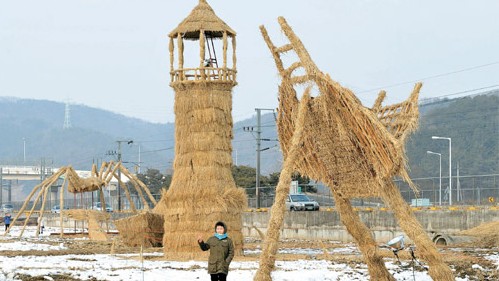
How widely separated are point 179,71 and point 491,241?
12208 millimetres

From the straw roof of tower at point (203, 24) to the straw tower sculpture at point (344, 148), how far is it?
13.5 metres

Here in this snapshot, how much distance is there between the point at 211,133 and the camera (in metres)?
30.2

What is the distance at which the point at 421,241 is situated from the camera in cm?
1611

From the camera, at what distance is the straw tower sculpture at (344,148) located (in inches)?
644

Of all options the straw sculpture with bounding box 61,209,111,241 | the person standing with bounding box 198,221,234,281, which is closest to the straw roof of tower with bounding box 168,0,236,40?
the straw sculpture with bounding box 61,209,111,241

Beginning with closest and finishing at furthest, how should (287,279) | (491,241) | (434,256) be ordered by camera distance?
(434,256)
(287,279)
(491,241)

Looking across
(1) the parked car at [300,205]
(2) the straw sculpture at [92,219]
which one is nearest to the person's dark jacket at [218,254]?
(2) the straw sculpture at [92,219]

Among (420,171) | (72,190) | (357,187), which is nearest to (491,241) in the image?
(357,187)

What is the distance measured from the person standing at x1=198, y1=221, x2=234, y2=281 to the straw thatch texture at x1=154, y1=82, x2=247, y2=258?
1338 cm

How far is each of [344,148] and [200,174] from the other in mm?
12944

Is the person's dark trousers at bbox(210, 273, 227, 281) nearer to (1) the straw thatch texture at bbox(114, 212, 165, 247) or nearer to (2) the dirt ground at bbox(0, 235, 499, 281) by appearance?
(2) the dirt ground at bbox(0, 235, 499, 281)

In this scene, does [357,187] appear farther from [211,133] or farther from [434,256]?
[211,133]

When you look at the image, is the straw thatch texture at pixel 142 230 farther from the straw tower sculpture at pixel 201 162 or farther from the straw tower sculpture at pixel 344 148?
the straw tower sculpture at pixel 344 148

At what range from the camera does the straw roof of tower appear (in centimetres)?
3138
